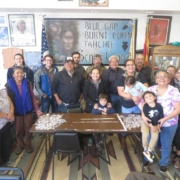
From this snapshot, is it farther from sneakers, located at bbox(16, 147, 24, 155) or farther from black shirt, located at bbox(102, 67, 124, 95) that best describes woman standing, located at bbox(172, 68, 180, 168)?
sneakers, located at bbox(16, 147, 24, 155)

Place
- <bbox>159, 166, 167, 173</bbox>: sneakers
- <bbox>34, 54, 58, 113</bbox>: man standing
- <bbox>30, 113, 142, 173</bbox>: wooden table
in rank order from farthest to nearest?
<bbox>34, 54, 58, 113</bbox>: man standing → <bbox>159, 166, 167, 173</bbox>: sneakers → <bbox>30, 113, 142, 173</bbox>: wooden table

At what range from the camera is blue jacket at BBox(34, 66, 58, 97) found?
318 centimetres

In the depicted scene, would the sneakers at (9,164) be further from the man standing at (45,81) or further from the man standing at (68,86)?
the man standing at (68,86)

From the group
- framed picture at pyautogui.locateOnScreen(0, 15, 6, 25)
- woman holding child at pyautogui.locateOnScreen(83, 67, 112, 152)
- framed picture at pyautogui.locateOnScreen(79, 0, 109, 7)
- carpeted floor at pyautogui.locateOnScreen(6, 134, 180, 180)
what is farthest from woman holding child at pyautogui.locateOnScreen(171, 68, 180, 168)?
framed picture at pyautogui.locateOnScreen(0, 15, 6, 25)

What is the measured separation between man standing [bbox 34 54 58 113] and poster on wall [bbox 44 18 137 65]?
782 millimetres

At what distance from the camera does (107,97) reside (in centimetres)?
264

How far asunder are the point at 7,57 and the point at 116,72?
259cm

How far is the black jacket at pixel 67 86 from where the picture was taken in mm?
2898

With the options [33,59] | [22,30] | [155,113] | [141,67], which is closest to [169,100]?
[155,113]

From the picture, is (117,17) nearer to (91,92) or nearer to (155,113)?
(91,92)

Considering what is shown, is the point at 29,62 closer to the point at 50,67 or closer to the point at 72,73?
→ the point at 50,67

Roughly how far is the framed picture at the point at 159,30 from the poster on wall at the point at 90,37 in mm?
419

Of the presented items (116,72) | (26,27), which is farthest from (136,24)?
(26,27)

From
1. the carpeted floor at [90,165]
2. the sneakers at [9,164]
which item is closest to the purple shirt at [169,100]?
the carpeted floor at [90,165]
